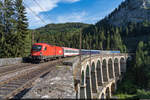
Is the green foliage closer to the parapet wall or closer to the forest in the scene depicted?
the forest

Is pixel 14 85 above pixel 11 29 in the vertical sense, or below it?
below

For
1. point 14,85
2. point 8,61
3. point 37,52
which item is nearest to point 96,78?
point 37,52

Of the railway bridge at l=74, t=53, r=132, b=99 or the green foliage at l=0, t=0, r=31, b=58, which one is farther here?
the green foliage at l=0, t=0, r=31, b=58

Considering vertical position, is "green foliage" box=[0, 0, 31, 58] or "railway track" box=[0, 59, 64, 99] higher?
"green foliage" box=[0, 0, 31, 58]

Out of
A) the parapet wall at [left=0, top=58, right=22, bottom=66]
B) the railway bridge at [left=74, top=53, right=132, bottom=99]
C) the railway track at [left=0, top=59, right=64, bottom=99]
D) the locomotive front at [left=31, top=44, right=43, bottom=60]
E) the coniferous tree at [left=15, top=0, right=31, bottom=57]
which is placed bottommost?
the railway bridge at [left=74, top=53, right=132, bottom=99]

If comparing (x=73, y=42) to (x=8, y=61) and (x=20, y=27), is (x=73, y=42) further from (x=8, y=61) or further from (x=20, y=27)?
(x=8, y=61)

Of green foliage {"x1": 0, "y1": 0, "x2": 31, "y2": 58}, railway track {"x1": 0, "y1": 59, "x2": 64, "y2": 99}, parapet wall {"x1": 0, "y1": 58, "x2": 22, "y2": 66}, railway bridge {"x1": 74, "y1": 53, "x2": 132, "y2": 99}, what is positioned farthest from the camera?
green foliage {"x1": 0, "y1": 0, "x2": 31, "y2": 58}

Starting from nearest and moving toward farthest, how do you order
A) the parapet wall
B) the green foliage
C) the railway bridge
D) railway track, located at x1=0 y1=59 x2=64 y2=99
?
railway track, located at x1=0 y1=59 x2=64 y2=99, the parapet wall, the railway bridge, the green foliage

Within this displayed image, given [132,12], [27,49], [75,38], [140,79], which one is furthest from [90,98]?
[132,12]

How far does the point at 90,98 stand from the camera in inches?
982

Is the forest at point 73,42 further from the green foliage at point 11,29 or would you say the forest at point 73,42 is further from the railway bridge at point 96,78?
the railway bridge at point 96,78

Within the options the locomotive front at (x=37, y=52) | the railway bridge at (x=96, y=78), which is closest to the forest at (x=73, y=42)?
the locomotive front at (x=37, y=52)

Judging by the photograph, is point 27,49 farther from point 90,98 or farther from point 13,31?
point 90,98

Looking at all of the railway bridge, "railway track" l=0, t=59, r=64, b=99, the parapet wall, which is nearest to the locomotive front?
the parapet wall
